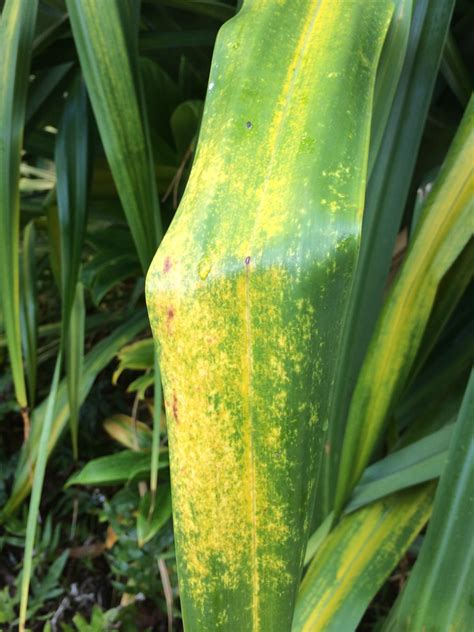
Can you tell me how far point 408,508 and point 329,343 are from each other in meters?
0.32

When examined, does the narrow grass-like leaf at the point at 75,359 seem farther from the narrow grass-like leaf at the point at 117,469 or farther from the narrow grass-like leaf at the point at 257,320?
the narrow grass-like leaf at the point at 257,320

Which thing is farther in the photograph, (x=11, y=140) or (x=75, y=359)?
(x=75, y=359)

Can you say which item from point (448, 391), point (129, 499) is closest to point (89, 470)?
point (129, 499)

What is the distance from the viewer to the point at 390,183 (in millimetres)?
427

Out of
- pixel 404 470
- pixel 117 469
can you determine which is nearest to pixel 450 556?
pixel 404 470

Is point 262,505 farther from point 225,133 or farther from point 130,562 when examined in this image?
point 130,562

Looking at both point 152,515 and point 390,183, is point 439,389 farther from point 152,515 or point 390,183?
point 152,515

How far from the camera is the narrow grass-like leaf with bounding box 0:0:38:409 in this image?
1.19 ft

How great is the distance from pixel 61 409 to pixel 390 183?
0.56 meters

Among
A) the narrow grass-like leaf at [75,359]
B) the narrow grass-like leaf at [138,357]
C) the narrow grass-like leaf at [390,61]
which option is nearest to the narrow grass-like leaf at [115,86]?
the narrow grass-like leaf at [390,61]

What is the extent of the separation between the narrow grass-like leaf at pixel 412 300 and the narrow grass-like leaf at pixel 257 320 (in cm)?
14

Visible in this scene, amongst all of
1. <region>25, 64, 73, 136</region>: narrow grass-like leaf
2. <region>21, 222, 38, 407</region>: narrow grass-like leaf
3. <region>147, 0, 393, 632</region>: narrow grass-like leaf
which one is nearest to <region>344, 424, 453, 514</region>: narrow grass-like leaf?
<region>147, 0, 393, 632</region>: narrow grass-like leaf

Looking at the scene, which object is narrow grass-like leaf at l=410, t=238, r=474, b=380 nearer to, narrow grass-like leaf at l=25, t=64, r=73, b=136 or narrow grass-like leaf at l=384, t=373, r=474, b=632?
narrow grass-like leaf at l=384, t=373, r=474, b=632

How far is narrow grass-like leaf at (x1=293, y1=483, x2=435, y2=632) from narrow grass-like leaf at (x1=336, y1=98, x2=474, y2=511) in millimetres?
47
